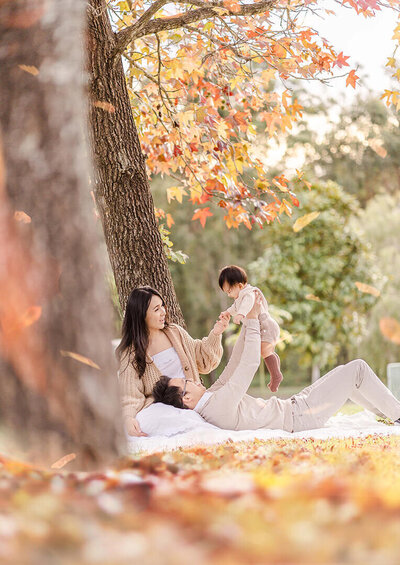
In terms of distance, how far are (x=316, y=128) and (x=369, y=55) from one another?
18.2 ft

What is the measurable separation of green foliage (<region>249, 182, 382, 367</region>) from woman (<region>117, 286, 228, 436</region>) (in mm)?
11050

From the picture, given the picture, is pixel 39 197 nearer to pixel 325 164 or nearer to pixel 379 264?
pixel 379 264

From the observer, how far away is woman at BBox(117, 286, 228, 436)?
4.26 meters

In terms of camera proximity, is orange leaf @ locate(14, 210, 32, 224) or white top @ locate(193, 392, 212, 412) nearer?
orange leaf @ locate(14, 210, 32, 224)

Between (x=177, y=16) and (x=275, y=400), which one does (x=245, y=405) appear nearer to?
(x=275, y=400)

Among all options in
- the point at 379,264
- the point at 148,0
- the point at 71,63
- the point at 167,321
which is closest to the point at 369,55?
the point at 379,264

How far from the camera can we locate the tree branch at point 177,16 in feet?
14.7

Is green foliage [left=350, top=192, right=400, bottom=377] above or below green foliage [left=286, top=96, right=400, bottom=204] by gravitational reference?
below

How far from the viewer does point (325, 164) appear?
67.8ft

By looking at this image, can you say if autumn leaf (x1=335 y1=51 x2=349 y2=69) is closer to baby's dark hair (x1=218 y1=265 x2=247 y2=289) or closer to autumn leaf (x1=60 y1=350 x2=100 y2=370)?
baby's dark hair (x1=218 y1=265 x2=247 y2=289)

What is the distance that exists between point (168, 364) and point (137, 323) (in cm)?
38

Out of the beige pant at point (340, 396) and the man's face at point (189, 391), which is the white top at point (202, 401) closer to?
the man's face at point (189, 391)

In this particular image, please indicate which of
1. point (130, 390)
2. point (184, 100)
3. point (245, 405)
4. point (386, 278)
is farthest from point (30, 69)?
point (386, 278)

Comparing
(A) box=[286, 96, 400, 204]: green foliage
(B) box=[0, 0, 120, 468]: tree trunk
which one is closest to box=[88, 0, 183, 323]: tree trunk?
(B) box=[0, 0, 120, 468]: tree trunk
